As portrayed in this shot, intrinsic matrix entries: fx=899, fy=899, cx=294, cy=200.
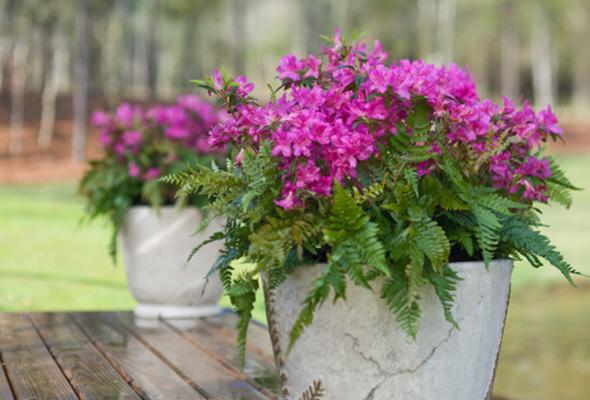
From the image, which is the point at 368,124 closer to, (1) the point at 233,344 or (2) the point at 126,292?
(1) the point at 233,344

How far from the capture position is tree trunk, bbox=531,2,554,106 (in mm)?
35281

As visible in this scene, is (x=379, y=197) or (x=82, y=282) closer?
(x=379, y=197)

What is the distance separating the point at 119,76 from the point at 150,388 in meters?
35.1

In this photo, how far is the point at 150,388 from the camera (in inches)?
123

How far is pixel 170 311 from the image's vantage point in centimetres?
461

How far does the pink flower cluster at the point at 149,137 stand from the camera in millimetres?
4762

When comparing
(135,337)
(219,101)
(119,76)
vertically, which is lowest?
(135,337)

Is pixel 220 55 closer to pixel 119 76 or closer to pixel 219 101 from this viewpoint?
pixel 119 76

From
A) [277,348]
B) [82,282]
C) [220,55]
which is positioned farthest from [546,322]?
[220,55]

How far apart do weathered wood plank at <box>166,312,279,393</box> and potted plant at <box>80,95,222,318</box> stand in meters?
0.15

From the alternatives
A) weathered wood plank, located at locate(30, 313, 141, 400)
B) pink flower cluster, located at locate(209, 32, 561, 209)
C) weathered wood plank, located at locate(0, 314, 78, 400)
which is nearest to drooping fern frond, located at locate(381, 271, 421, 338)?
pink flower cluster, located at locate(209, 32, 561, 209)

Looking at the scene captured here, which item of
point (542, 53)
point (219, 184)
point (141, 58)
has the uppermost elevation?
point (542, 53)

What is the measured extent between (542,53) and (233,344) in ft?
116

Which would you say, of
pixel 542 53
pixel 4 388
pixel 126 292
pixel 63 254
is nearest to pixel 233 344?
pixel 4 388
